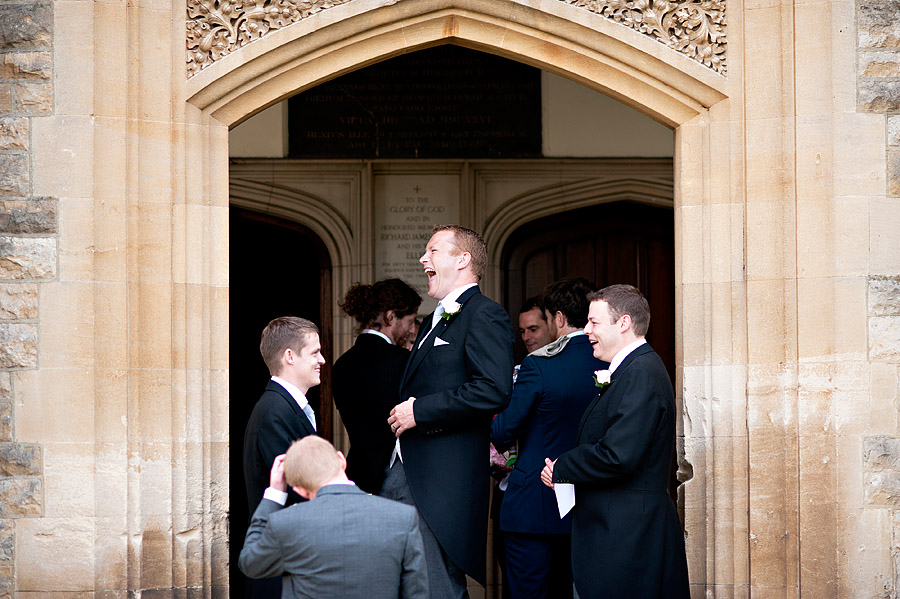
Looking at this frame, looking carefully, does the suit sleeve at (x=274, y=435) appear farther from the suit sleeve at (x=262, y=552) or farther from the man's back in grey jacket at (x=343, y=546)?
the man's back in grey jacket at (x=343, y=546)

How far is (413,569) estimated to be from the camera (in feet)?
10.2

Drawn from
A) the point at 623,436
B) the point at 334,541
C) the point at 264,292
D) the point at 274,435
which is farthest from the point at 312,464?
the point at 264,292

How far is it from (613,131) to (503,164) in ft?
2.21

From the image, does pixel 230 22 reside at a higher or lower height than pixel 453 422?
higher

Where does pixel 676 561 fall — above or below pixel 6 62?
below

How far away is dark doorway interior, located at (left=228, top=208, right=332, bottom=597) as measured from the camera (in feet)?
22.9

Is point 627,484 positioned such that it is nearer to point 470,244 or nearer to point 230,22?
point 470,244

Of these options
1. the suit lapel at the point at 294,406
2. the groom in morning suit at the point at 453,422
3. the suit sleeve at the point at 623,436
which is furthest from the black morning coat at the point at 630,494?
the suit lapel at the point at 294,406

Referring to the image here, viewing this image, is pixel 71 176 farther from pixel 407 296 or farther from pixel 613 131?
pixel 613 131

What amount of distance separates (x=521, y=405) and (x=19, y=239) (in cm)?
201

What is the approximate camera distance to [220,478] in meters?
4.48

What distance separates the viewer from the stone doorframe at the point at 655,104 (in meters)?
4.43

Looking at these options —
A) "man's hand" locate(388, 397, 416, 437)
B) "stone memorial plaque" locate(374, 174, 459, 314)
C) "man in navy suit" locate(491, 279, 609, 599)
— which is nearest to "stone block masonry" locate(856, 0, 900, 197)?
"man in navy suit" locate(491, 279, 609, 599)

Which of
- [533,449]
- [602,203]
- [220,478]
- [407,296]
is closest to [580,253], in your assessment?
[602,203]
